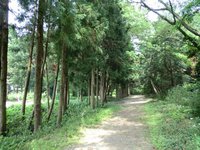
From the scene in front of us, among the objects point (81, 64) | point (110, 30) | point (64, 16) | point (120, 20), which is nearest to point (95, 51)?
point (81, 64)

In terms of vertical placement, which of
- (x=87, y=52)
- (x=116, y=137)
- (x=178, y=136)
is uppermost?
(x=87, y=52)

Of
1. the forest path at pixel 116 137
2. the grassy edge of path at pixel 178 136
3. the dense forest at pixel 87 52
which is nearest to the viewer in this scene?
the grassy edge of path at pixel 178 136

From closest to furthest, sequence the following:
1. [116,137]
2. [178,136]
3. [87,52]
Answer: [178,136]
[116,137]
[87,52]

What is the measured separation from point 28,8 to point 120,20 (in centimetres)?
1047

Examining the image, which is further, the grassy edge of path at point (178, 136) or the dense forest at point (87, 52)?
the dense forest at point (87, 52)

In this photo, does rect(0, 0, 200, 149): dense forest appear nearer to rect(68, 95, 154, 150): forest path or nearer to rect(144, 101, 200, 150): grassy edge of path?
rect(144, 101, 200, 150): grassy edge of path

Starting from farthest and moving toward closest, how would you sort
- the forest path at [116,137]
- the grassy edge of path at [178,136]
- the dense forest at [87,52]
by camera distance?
the dense forest at [87,52]
the forest path at [116,137]
the grassy edge of path at [178,136]

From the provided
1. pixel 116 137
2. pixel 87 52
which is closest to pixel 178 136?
pixel 116 137

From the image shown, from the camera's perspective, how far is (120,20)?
19.4 m

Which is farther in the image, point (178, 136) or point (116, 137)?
point (116, 137)

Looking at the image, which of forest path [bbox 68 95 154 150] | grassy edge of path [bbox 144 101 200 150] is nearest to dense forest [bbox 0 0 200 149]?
grassy edge of path [bbox 144 101 200 150]

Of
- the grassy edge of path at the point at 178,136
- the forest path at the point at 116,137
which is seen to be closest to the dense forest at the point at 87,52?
the grassy edge of path at the point at 178,136

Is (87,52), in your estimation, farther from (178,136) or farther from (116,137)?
(178,136)

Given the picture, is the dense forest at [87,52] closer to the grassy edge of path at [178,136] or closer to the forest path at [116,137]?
the grassy edge of path at [178,136]
